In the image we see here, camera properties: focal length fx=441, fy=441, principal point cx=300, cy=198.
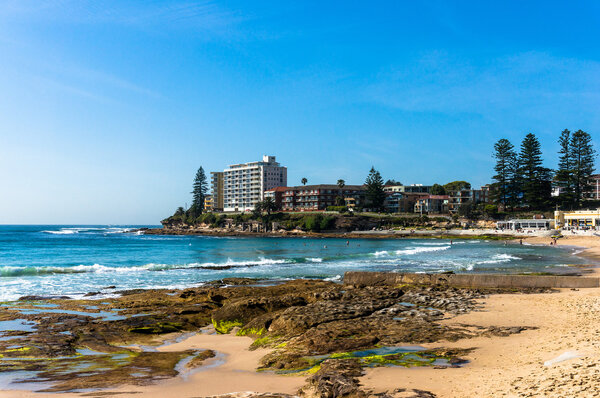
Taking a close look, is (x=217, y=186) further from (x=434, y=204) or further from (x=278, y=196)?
(x=434, y=204)

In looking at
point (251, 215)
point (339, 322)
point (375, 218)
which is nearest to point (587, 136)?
point (375, 218)

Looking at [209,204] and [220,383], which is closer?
[220,383]

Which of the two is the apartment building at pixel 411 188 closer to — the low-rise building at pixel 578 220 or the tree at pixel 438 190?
the tree at pixel 438 190

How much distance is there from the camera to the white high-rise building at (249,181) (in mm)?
142375

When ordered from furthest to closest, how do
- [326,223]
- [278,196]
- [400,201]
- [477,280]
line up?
[278,196] < [400,201] < [326,223] < [477,280]

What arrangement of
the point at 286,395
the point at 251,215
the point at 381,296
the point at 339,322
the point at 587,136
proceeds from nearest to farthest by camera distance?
1. the point at 286,395
2. the point at 339,322
3. the point at 381,296
4. the point at 587,136
5. the point at 251,215

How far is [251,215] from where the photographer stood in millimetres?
124938

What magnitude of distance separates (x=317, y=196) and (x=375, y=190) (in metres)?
17.0

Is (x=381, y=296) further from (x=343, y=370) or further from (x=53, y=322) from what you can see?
(x=53, y=322)

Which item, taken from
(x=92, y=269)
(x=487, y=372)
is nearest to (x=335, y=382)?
(x=487, y=372)

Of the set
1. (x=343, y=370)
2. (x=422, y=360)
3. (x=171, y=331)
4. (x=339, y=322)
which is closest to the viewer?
(x=343, y=370)

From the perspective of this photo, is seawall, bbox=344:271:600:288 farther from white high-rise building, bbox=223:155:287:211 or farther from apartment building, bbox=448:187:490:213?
white high-rise building, bbox=223:155:287:211

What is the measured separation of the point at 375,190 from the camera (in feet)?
393

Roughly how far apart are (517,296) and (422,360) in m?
9.70
